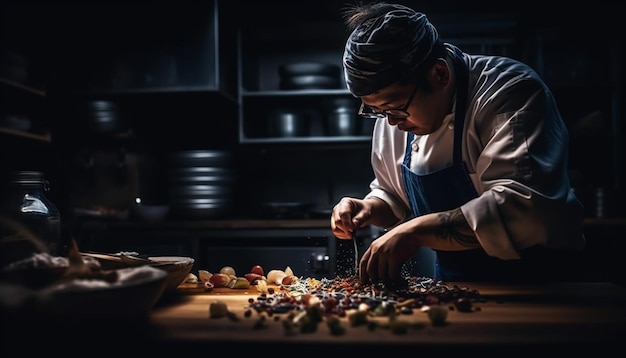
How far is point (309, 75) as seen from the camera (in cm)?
373

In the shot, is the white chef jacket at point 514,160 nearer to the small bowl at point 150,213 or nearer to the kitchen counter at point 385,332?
the kitchen counter at point 385,332

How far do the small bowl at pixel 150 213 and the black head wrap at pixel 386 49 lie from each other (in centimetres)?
210

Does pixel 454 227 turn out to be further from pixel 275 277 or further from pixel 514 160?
pixel 275 277

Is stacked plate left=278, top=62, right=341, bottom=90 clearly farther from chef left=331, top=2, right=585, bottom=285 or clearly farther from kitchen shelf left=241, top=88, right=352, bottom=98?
chef left=331, top=2, right=585, bottom=285

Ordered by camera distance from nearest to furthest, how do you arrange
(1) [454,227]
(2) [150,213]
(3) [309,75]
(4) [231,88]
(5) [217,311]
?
(5) [217,311]
(1) [454,227]
(2) [150,213]
(3) [309,75]
(4) [231,88]

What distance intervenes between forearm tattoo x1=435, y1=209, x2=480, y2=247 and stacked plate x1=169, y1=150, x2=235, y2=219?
7.16ft

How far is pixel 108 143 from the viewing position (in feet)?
13.4

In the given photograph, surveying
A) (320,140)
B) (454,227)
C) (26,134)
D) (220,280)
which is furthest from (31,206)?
(320,140)

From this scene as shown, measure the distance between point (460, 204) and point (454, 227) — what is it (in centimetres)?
45

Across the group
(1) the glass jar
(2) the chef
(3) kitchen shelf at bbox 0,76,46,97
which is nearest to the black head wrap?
(2) the chef

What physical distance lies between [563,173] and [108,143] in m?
3.31

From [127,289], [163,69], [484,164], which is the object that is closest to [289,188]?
[163,69]

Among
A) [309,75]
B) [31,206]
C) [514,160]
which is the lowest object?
[31,206]

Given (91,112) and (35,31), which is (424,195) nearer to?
(91,112)
